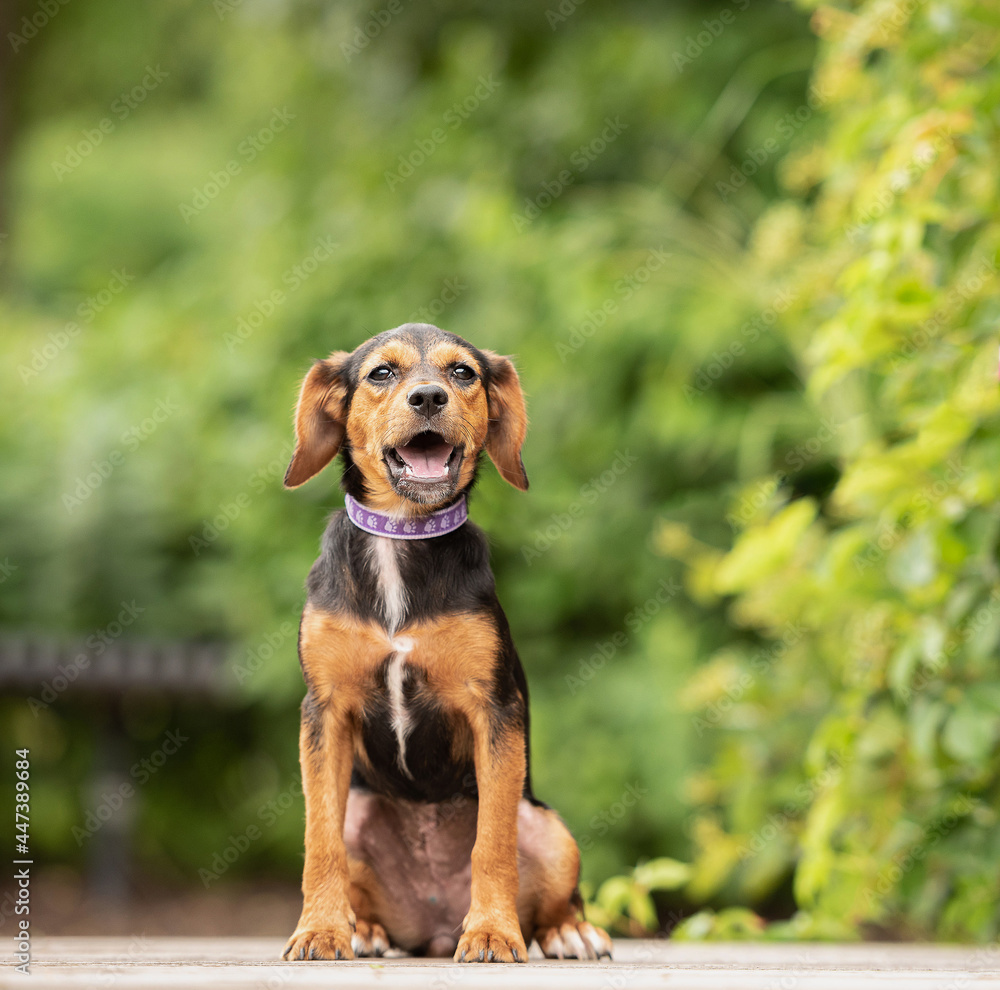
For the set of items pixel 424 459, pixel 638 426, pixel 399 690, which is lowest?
pixel 399 690

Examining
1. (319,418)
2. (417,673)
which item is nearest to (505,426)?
(319,418)

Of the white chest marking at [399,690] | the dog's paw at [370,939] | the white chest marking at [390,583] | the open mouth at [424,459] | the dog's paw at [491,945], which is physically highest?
the open mouth at [424,459]

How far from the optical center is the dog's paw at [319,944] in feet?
7.50

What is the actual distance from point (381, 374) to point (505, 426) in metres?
0.31

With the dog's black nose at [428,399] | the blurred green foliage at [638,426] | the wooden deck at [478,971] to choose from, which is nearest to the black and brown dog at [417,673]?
the dog's black nose at [428,399]

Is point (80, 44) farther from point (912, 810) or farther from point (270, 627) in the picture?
point (912, 810)

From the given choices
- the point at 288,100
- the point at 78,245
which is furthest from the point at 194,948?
the point at 78,245

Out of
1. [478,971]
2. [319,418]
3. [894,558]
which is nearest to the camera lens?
[478,971]

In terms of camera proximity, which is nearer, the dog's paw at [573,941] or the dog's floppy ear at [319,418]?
the dog's floppy ear at [319,418]

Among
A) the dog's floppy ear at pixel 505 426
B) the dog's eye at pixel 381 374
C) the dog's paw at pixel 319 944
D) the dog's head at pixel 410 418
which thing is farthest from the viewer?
the dog's floppy ear at pixel 505 426

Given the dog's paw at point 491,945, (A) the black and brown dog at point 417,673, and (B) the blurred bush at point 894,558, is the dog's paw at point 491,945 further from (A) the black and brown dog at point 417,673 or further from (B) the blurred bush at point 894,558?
(B) the blurred bush at point 894,558

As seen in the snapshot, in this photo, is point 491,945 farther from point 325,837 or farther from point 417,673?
point 417,673

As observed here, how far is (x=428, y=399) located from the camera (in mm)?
2361

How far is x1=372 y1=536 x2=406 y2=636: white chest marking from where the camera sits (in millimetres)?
2441
